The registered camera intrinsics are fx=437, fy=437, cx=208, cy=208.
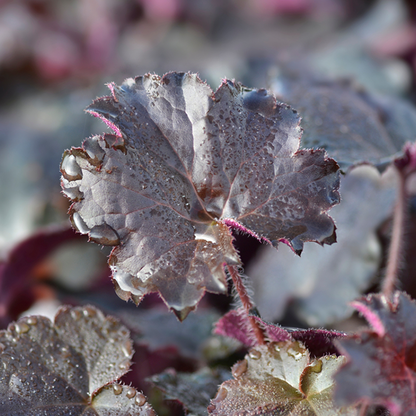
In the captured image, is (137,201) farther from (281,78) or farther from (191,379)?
(281,78)

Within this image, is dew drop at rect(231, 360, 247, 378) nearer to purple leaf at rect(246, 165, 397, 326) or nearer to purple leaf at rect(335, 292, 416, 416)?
purple leaf at rect(335, 292, 416, 416)

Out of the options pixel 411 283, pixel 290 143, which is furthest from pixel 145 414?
pixel 411 283

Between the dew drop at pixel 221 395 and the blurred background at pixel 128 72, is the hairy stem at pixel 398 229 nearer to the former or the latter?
the blurred background at pixel 128 72

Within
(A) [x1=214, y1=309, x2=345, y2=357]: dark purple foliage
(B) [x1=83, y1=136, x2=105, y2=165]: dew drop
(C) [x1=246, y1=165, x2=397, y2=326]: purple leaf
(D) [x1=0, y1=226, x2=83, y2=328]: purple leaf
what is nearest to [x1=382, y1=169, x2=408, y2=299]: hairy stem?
(C) [x1=246, y1=165, x2=397, y2=326]: purple leaf

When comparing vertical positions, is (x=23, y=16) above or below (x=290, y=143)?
below

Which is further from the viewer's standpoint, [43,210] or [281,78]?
[43,210]

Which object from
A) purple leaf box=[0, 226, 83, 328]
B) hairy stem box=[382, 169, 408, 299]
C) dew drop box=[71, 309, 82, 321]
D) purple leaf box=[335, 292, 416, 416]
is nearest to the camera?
purple leaf box=[335, 292, 416, 416]

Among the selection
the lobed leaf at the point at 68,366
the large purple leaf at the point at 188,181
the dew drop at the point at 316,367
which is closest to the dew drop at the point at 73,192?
the large purple leaf at the point at 188,181

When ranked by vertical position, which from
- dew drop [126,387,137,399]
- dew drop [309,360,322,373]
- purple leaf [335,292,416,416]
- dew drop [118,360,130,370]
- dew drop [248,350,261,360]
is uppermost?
purple leaf [335,292,416,416]
